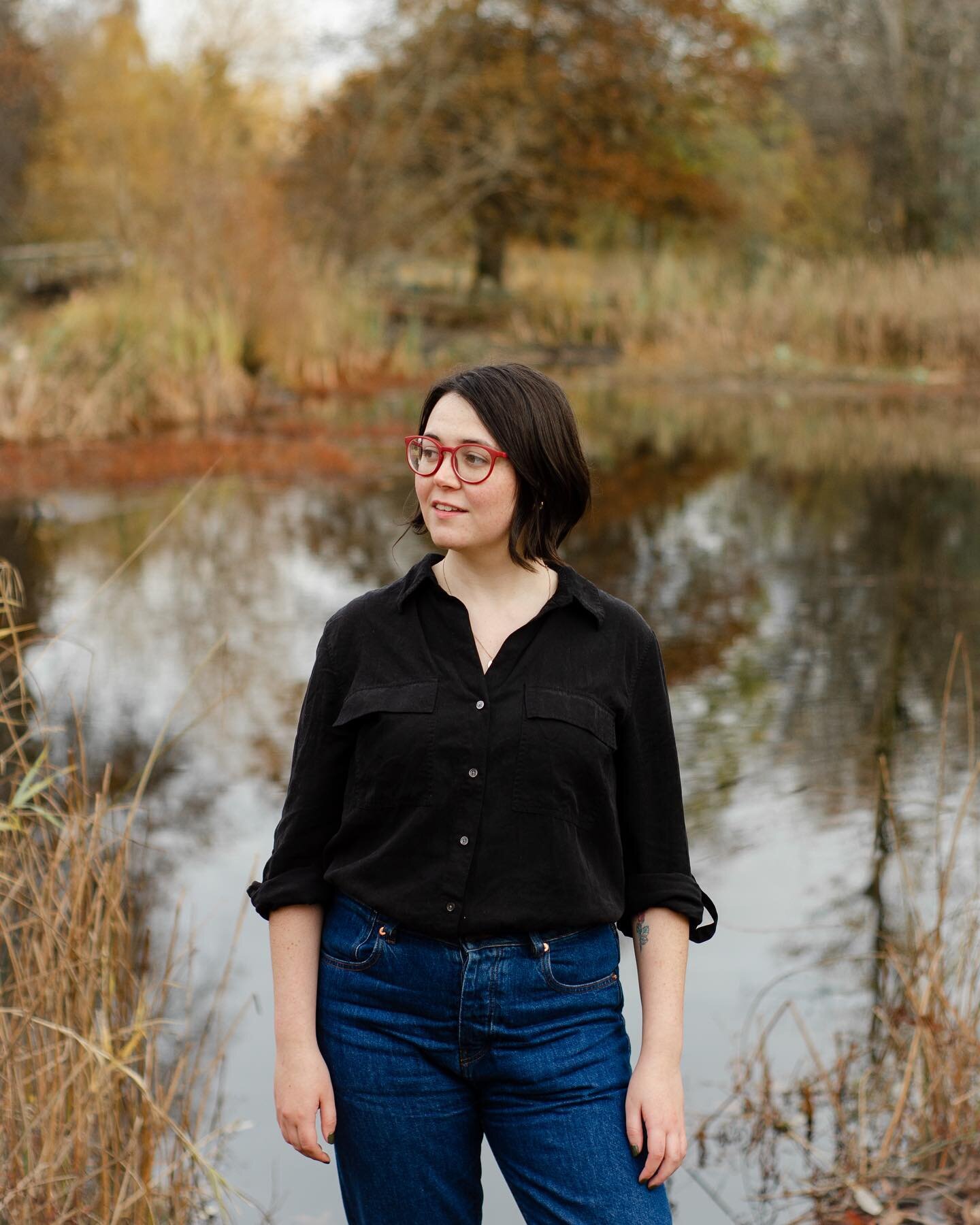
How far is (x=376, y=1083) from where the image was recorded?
178 centimetres

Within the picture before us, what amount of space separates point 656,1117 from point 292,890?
0.50 m

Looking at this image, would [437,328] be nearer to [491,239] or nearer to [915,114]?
[491,239]

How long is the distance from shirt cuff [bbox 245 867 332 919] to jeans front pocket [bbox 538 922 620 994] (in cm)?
28

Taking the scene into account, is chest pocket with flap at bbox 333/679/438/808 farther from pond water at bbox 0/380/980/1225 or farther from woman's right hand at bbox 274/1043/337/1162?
pond water at bbox 0/380/980/1225

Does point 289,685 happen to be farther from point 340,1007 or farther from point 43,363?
point 43,363

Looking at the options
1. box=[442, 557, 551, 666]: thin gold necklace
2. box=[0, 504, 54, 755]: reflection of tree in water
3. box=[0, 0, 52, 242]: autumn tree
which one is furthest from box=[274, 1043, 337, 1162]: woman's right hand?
box=[0, 0, 52, 242]: autumn tree

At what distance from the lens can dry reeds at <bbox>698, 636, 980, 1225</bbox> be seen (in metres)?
2.69

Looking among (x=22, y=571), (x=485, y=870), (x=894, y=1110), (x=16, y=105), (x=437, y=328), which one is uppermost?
(x=16, y=105)

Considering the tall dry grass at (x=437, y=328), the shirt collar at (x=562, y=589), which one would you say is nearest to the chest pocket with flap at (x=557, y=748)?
the shirt collar at (x=562, y=589)

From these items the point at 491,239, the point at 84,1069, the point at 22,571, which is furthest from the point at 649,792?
the point at 491,239

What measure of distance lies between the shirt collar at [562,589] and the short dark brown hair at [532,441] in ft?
0.11

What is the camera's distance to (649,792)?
1.88 meters

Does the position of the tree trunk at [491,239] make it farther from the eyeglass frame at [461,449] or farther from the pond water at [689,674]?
the eyeglass frame at [461,449]

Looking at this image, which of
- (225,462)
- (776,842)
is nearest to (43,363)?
(225,462)
